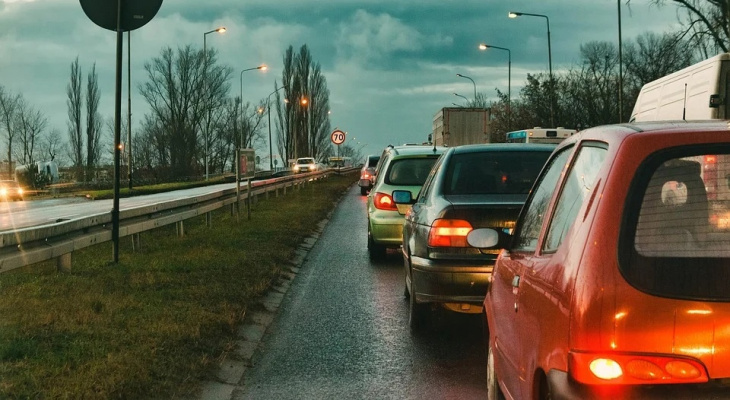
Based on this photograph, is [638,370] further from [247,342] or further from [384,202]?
[384,202]

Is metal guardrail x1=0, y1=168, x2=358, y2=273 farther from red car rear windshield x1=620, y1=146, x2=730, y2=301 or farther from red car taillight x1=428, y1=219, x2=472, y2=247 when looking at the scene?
red car rear windshield x1=620, y1=146, x2=730, y2=301

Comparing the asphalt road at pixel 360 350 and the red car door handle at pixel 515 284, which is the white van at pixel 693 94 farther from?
the red car door handle at pixel 515 284

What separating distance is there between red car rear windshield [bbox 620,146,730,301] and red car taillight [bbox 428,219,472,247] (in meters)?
4.35

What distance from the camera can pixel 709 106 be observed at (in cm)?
1234

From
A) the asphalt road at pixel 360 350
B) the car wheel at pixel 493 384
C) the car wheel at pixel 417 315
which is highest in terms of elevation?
the car wheel at pixel 493 384

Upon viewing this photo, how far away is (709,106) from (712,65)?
571 millimetres

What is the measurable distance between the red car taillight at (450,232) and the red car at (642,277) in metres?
3.92

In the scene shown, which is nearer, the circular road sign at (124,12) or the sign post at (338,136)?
the circular road sign at (124,12)

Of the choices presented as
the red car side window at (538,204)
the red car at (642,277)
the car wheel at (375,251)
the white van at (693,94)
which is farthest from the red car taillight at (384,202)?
the red car at (642,277)

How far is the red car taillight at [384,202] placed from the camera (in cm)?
1341

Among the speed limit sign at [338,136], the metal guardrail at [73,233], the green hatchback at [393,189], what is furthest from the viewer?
the speed limit sign at [338,136]

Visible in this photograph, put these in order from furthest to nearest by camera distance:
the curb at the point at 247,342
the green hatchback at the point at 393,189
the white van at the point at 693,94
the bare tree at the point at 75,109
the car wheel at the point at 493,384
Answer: the bare tree at the point at 75,109 → the green hatchback at the point at 393,189 → the white van at the point at 693,94 → the curb at the point at 247,342 → the car wheel at the point at 493,384

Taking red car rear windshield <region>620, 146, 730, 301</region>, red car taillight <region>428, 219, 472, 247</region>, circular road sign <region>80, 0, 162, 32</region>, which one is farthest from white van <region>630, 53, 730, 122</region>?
red car rear windshield <region>620, 146, 730, 301</region>

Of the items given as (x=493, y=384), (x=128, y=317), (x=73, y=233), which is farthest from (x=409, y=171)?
(x=493, y=384)
